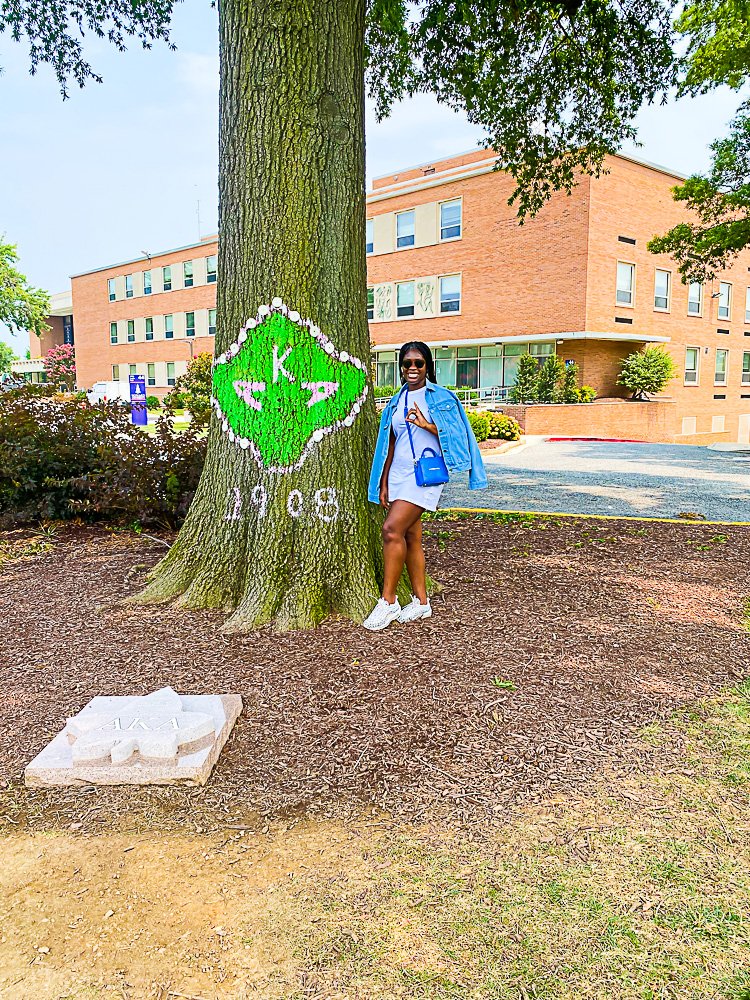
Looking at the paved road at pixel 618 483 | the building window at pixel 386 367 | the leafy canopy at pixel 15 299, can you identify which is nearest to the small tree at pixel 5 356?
the leafy canopy at pixel 15 299

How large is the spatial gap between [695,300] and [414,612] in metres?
32.6

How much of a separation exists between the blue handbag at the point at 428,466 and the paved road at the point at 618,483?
5344 millimetres

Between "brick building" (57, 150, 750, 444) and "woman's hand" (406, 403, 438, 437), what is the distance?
849 inches

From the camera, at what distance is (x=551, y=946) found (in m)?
2.16

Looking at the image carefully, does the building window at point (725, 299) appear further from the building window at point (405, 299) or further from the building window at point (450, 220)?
the building window at point (405, 299)

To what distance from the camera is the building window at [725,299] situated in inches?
1339

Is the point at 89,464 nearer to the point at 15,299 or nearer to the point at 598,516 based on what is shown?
the point at 598,516

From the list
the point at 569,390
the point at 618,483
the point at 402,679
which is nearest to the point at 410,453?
the point at 402,679

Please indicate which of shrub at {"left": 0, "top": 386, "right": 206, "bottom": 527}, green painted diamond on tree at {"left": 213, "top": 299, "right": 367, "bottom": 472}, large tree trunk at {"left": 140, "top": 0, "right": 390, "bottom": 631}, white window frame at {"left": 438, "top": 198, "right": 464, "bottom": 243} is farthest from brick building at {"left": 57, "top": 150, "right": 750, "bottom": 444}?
green painted diamond on tree at {"left": 213, "top": 299, "right": 367, "bottom": 472}

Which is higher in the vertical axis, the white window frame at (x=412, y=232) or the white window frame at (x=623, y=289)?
the white window frame at (x=412, y=232)

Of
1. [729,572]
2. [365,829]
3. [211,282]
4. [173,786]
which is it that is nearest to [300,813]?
[365,829]

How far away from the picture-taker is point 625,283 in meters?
28.8

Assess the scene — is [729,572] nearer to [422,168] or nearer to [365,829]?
[365,829]

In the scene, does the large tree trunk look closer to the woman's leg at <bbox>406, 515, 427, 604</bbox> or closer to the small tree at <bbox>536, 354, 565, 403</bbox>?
the woman's leg at <bbox>406, 515, 427, 604</bbox>
